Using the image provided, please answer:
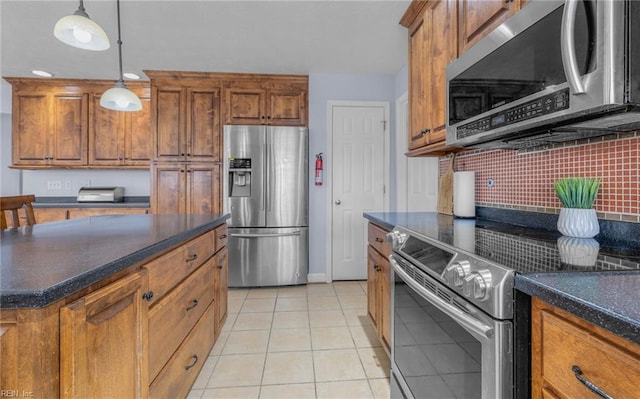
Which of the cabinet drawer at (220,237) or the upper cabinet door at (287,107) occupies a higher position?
the upper cabinet door at (287,107)

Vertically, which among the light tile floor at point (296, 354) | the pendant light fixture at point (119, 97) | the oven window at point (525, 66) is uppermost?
the pendant light fixture at point (119, 97)

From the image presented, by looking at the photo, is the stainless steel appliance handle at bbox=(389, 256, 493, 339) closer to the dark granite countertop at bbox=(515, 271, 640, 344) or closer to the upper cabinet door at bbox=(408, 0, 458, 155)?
the dark granite countertop at bbox=(515, 271, 640, 344)

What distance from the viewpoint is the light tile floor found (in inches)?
66.6

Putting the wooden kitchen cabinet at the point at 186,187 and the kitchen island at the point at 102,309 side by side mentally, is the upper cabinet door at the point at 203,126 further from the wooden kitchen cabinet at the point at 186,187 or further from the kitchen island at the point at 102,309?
the kitchen island at the point at 102,309

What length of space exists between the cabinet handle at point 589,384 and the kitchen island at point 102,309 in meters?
1.05

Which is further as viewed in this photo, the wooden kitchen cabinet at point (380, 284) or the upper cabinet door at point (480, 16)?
the wooden kitchen cabinet at point (380, 284)

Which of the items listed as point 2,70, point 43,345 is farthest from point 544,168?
point 2,70

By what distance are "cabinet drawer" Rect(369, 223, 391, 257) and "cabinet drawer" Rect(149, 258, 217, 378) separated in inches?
41.8

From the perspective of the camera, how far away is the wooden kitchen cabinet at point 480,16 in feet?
4.24

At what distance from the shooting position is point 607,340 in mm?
527

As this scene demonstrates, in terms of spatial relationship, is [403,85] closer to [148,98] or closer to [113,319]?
[148,98]

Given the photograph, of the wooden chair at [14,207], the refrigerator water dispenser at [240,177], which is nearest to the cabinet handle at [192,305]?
the wooden chair at [14,207]

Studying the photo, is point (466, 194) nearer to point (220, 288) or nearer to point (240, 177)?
point (220, 288)

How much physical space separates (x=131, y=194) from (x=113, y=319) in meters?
3.88
